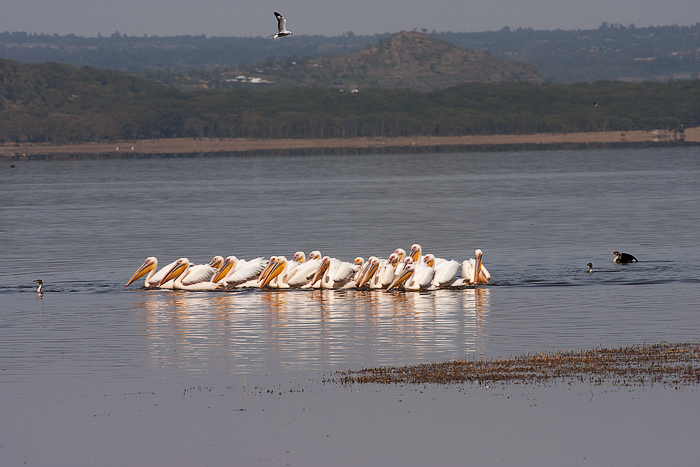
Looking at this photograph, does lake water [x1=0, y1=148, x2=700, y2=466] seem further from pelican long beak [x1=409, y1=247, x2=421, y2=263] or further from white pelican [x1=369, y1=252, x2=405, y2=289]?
pelican long beak [x1=409, y1=247, x2=421, y2=263]

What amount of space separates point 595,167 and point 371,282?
73712 mm

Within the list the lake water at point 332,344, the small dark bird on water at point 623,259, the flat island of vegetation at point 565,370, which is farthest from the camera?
the small dark bird on water at point 623,259

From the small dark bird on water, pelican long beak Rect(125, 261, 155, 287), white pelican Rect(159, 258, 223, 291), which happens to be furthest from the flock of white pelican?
the small dark bird on water

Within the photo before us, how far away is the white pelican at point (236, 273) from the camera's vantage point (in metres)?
24.3

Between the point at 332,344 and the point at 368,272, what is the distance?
6.61 meters

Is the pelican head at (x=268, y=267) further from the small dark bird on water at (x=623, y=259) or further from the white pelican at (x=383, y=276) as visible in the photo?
the small dark bird on water at (x=623, y=259)

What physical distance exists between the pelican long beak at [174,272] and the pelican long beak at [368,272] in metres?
4.10

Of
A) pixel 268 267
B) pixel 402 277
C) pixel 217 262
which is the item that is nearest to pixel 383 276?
pixel 402 277

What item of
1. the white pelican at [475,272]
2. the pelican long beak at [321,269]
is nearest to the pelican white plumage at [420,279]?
the white pelican at [475,272]

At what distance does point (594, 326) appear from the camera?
59.6ft

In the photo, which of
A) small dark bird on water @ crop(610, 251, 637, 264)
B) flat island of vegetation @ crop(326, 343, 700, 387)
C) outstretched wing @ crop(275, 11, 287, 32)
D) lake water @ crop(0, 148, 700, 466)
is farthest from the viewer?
small dark bird on water @ crop(610, 251, 637, 264)

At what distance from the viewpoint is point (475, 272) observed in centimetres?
2364

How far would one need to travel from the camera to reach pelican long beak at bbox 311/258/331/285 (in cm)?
2375

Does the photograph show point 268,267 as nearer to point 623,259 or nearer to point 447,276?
point 447,276
